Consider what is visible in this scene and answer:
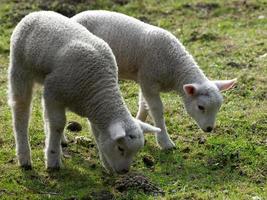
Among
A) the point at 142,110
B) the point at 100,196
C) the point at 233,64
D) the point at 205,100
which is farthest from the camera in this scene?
the point at 233,64

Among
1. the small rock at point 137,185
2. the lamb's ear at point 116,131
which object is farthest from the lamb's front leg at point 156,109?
the lamb's ear at point 116,131

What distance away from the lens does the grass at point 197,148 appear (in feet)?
26.5

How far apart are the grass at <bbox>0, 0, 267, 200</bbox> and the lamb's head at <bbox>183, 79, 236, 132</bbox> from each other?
0.45m

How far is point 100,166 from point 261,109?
10.8 ft

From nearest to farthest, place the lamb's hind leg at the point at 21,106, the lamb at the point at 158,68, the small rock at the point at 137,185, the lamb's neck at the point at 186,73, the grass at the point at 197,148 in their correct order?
the small rock at the point at 137,185
the grass at the point at 197,148
the lamb's hind leg at the point at 21,106
the lamb at the point at 158,68
the lamb's neck at the point at 186,73

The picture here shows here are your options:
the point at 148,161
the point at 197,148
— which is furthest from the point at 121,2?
the point at 148,161

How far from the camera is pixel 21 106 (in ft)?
27.8

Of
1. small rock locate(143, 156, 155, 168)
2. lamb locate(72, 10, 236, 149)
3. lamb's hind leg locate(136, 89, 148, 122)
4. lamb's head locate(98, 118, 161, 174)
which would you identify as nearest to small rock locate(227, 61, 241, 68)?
lamb's hind leg locate(136, 89, 148, 122)

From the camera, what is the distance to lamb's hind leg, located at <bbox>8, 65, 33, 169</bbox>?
8.35 metres

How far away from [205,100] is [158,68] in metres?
0.89

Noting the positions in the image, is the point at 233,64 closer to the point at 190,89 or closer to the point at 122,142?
the point at 190,89

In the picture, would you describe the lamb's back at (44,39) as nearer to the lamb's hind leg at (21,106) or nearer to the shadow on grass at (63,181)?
the lamb's hind leg at (21,106)

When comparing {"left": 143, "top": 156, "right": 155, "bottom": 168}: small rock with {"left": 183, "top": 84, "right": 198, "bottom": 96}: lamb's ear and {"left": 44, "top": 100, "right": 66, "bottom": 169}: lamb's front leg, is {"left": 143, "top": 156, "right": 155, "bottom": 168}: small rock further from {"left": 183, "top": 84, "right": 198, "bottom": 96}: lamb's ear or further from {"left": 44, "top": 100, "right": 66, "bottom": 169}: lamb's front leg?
{"left": 44, "top": 100, "right": 66, "bottom": 169}: lamb's front leg

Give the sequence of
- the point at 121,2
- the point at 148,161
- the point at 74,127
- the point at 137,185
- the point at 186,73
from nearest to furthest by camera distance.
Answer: the point at 137,185, the point at 148,161, the point at 186,73, the point at 74,127, the point at 121,2
